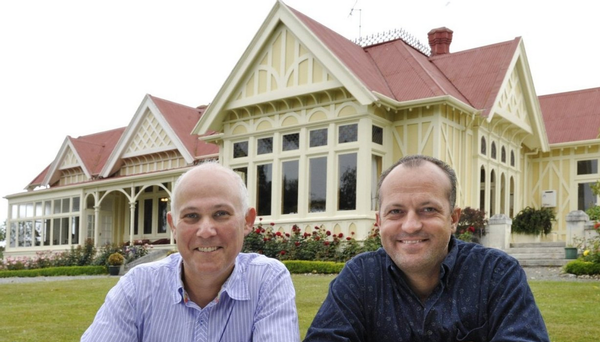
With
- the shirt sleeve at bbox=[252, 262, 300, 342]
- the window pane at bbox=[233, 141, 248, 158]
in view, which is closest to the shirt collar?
the shirt sleeve at bbox=[252, 262, 300, 342]

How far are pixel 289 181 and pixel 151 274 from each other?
14851 millimetres

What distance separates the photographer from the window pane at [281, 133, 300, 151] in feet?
57.9

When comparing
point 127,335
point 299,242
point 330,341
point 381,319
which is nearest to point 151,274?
point 127,335

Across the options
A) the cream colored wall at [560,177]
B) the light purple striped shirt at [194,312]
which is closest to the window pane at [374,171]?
the cream colored wall at [560,177]

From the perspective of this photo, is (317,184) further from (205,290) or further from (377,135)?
(205,290)

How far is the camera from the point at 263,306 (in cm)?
277

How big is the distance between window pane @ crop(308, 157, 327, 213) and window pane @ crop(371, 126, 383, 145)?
1.42 meters

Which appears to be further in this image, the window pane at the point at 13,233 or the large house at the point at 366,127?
the window pane at the point at 13,233

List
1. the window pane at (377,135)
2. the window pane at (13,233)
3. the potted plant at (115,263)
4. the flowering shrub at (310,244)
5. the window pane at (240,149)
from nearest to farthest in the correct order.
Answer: the flowering shrub at (310,244), the window pane at (377,135), the potted plant at (115,263), the window pane at (240,149), the window pane at (13,233)

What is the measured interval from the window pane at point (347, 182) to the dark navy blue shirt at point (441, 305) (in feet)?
44.6

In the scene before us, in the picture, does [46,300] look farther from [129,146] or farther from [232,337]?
[129,146]

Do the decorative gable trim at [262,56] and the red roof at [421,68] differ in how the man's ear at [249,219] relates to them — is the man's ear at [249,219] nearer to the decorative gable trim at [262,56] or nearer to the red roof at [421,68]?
the decorative gable trim at [262,56]

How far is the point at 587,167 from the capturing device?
21.4m

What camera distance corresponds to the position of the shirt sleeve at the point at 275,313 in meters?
2.66
